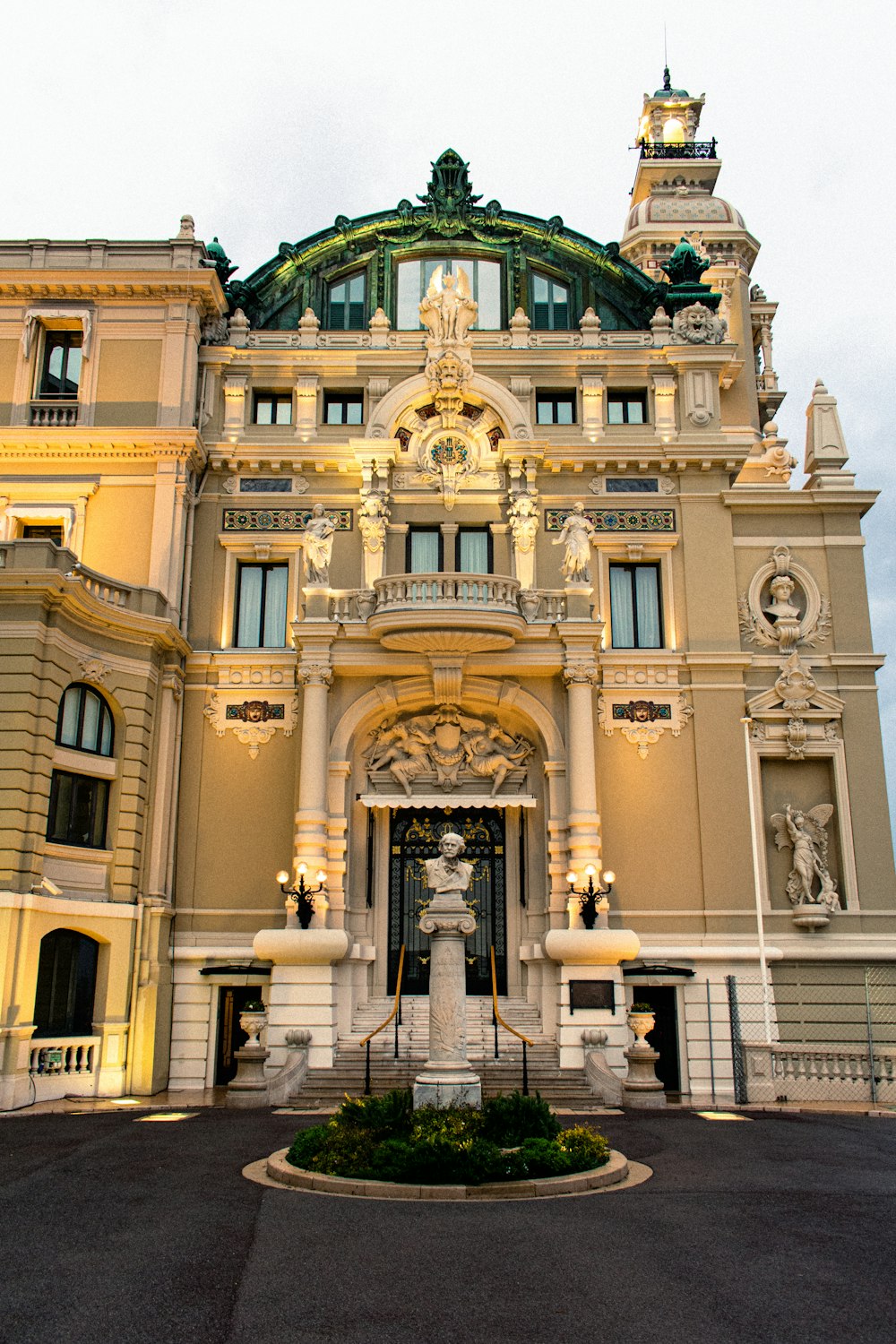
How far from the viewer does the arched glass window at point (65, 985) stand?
2348cm

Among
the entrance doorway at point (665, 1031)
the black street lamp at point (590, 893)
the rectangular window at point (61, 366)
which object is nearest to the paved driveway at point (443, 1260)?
the black street lamp at point (590, 893)

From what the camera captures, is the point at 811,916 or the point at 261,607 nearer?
the point at 811,916

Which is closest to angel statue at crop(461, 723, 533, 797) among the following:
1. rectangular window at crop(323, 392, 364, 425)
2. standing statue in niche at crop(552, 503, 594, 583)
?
standing statue in niche at crop(552, 503, 594, 583)

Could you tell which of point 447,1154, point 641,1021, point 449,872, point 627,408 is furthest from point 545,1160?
point 627,408

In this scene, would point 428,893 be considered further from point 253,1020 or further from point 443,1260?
point 443,1260

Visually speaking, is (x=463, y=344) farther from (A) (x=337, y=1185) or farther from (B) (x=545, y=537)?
(A) (x=337, y=1185)

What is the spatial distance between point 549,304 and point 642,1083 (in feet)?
72.5

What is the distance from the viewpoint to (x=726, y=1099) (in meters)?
24.7

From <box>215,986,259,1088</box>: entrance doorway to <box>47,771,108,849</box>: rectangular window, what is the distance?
471 centimetres

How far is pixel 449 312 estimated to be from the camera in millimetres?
31000

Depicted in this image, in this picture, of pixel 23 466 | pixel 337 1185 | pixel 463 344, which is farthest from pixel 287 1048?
pixel 463 344

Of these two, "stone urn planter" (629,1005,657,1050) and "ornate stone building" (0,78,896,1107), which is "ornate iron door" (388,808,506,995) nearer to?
"ornate stone building" (0,78,896,1107)

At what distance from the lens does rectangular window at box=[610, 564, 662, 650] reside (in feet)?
98.0

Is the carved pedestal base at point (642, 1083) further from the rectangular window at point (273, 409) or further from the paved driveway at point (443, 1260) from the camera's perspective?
the rectangular window at point (273, 409)
